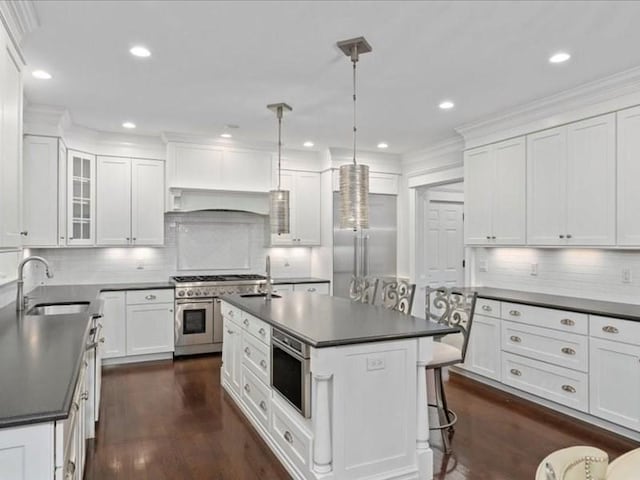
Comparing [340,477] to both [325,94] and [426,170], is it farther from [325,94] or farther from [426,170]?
[426,170]

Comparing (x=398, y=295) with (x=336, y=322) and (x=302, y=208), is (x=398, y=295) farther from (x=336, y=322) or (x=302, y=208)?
(x=302, y=208)

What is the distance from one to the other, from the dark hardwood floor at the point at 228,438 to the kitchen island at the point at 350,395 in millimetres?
287

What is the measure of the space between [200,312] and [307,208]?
1.95 meters

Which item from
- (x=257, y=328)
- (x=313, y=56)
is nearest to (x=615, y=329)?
(x=257, y=328)

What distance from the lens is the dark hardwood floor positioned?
2701mm

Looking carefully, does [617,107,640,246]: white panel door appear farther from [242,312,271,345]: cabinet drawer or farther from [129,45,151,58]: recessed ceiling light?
[129,45,151,58]: recessed ceiling light

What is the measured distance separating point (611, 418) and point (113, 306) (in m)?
4.77

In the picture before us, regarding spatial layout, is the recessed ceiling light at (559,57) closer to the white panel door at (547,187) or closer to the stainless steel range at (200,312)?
the white panel door at (547,187)

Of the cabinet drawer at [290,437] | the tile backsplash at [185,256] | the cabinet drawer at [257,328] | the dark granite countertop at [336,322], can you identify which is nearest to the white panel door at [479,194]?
the dark granite countertop at [336,322]

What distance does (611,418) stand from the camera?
3143mm

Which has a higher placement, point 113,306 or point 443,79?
point 443,79

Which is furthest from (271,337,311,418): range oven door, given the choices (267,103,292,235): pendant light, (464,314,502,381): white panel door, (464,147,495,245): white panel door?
(464,147,495,245): white panel door

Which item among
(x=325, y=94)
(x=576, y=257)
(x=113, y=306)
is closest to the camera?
(x=325, y=94)

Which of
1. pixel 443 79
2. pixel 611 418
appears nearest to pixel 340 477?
pixel 611 418
